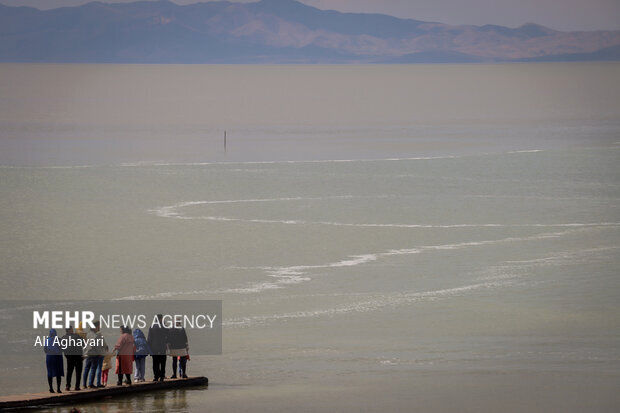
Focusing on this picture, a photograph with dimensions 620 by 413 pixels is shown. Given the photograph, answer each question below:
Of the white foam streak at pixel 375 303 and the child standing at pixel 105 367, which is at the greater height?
the child standing at pixel 105 367

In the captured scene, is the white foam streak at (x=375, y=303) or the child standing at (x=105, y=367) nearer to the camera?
the child standing at (x=105, y=367)

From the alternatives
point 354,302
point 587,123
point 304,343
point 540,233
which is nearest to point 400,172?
point 540,233

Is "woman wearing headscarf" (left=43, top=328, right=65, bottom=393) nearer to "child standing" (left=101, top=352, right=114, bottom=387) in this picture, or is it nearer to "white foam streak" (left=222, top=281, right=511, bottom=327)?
"child standing" (left=101, top=352, right=114, bottom=387)

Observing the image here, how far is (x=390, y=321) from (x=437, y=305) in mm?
2270

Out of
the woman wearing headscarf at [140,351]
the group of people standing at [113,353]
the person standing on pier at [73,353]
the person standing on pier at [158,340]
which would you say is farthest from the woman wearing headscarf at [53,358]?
the person standing on pier at [158,340]

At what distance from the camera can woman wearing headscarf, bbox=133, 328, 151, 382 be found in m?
21.0

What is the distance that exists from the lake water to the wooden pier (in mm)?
271

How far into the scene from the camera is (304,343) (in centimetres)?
2756

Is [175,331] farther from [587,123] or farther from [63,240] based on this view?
[587,123]

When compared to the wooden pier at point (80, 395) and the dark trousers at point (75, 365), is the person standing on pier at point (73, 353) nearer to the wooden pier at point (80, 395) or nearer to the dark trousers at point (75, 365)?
the dark trousers at point (75, 365)

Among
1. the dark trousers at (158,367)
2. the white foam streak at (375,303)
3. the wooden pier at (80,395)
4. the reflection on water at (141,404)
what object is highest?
the dark trousers at (158,367)

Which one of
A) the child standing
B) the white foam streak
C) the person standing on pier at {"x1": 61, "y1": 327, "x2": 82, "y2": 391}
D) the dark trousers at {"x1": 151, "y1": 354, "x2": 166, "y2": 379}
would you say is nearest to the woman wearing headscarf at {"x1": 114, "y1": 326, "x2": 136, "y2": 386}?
the child standing

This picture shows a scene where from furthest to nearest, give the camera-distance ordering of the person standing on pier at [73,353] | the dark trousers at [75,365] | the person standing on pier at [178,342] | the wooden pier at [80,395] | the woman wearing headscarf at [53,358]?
the person standing on pier at [178,342]
the dark trousers at [75,365]
the person standing on pier at [73,353]
the woman wearing headscarf at [53,358]
the wooden pier at [80,395]

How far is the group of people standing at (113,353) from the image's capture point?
67.1 feet
